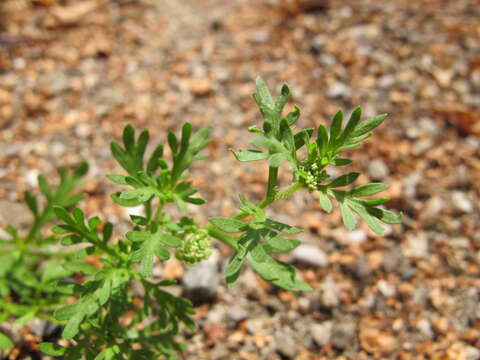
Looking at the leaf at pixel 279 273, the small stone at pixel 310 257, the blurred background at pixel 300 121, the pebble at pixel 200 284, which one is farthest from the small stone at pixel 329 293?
the leaf at pixel 279 273

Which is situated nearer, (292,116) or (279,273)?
(292,116)

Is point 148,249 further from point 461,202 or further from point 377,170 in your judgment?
point 461,202

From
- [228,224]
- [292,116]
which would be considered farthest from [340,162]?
[228,224]

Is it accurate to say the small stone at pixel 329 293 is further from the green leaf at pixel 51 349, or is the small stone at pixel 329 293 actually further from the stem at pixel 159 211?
the green leaf at pixel 51 349

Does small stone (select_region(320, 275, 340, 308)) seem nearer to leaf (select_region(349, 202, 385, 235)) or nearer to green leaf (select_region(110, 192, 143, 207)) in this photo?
leaf (select_region(349, 202, 385, 235))

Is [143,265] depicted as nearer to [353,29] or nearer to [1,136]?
[1,136]

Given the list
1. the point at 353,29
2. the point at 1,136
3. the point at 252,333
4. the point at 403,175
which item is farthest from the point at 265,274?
the point at 353,29
